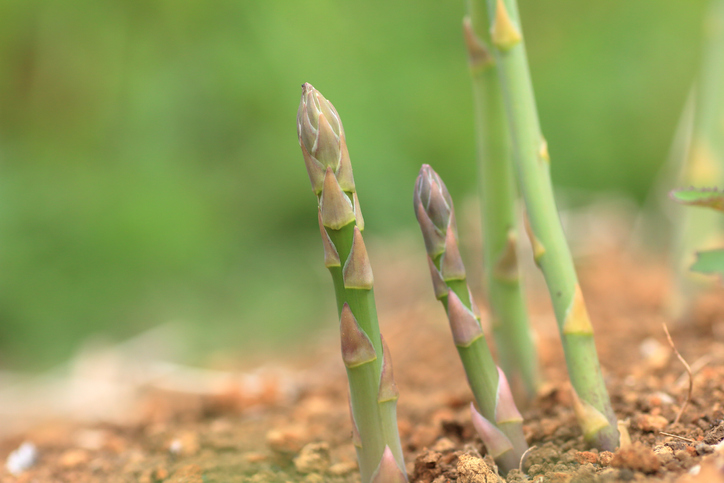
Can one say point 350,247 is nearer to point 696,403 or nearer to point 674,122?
point 696,403

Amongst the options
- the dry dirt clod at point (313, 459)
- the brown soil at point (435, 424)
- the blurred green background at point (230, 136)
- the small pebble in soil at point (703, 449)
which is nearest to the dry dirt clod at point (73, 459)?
the brown soil at point (435, 424)

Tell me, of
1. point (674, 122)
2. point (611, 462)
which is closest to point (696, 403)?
point (611, 462)

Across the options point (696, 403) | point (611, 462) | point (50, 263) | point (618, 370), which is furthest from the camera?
point (50, 263)

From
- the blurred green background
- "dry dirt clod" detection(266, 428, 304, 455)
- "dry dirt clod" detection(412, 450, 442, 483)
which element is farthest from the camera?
the blurred green background

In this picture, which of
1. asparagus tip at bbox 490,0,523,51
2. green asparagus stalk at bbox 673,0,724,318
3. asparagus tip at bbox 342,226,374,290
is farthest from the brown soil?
asparagus tip at bbox 490,0,523,51

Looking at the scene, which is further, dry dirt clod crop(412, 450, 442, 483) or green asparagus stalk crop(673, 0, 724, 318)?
green asparagus stalk crop(673, 0, 724, 318)

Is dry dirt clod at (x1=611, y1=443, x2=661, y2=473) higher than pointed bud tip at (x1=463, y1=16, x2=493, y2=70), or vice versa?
pointed bud tip at (x1=463, y1=16, x2=493, y2=70)

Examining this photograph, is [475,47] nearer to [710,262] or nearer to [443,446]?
[710,262]

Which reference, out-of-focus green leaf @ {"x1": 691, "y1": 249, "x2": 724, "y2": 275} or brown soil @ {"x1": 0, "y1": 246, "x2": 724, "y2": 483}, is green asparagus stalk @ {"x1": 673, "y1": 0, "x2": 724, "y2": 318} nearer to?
brown soil @ {"x1": 0, "y1": 246, "x2": 724, "y2": 483}
